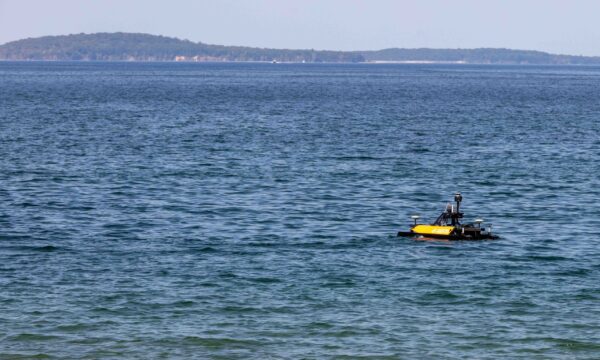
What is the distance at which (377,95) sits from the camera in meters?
199

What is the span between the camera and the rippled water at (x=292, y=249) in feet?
109

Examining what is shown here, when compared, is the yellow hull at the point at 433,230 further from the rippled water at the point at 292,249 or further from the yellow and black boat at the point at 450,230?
the rippled water at the point at 292,249

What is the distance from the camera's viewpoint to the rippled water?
3328 cm

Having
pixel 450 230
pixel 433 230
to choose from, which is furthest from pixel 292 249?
pixel 450 230

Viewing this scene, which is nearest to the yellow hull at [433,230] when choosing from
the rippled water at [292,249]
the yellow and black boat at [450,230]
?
the yellow and black boat at [450,230]

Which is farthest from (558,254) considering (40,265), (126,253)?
(40,265)

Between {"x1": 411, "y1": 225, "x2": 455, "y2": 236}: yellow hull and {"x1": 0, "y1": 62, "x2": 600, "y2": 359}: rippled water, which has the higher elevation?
{"x1": 411, "y1": 225, "x2": 455, "y2": 236}: yellow hull

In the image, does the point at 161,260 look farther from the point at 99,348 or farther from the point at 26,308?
the point at 99,348

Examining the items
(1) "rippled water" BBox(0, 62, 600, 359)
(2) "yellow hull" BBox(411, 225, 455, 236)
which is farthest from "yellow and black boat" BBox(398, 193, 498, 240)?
(1) "rippled water" BBox(0, 62, 600, 359)

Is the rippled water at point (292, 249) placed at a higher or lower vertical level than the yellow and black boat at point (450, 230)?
lower

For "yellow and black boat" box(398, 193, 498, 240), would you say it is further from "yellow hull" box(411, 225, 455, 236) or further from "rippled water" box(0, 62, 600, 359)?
"rippled water" box(0, 62, 600, 359)

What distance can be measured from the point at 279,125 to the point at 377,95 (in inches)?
3348

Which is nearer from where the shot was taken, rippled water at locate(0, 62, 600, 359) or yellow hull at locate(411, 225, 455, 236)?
rippled water at locate(0, 62, 600, 359)

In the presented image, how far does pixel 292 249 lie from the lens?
46.4 meters
